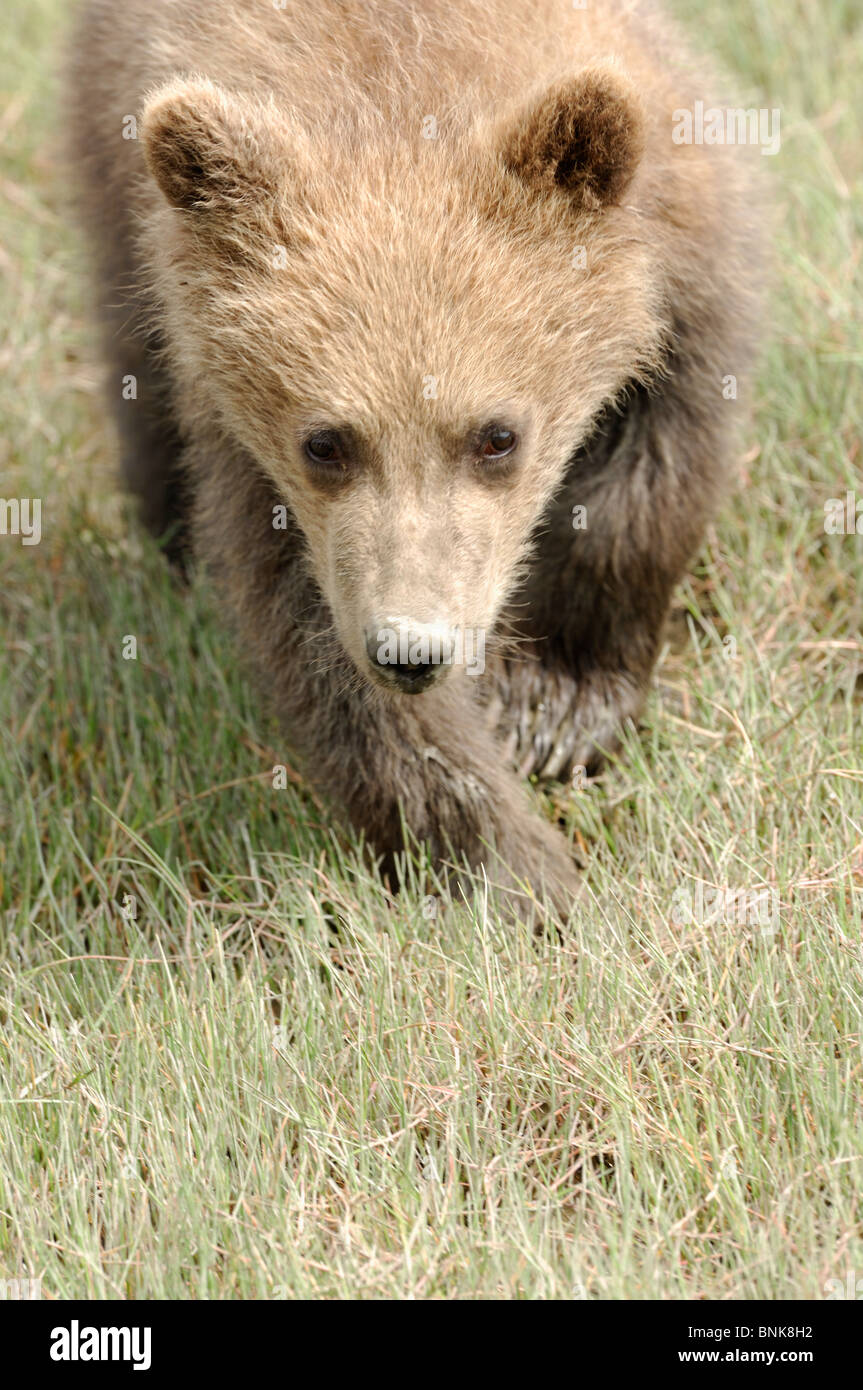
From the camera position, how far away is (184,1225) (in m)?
3.50

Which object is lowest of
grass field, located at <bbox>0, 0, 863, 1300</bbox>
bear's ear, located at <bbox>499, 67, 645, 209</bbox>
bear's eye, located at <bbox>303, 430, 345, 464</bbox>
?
grass field, located at <bbox>0, 0, 863, 1300</bbox>

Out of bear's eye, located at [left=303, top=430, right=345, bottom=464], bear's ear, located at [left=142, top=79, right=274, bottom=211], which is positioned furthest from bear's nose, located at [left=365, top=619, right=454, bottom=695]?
bear's ear, located at [left=142, top=79, right=274, bottom=211]

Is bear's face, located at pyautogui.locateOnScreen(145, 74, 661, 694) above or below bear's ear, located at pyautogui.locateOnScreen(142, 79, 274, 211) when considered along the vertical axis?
below

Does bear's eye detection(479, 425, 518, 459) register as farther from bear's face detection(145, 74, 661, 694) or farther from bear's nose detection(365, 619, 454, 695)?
bear's nose detection(365, 619, 454, 695)

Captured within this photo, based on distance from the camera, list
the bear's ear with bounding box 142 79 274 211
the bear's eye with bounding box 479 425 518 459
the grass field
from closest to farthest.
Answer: the grass field, the bear's ear with bounding box 142 79 274 211, the bear's eye with bounding box 479 425 518 459

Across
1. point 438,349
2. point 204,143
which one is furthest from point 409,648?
point 204,143

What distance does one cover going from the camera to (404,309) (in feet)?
12.6

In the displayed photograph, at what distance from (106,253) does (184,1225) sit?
3.56 m

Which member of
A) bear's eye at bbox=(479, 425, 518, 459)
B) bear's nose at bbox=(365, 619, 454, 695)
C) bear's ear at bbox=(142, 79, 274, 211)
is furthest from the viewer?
bear's eye at bbox=(479, 425, 518, 459)

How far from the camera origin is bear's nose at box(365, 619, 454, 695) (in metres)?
3.71

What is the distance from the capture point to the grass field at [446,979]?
3.43m

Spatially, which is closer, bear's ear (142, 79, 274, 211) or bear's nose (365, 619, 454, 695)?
bear's nose (365, 619, 454, 695)

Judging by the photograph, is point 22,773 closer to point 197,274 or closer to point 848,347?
point 197,274

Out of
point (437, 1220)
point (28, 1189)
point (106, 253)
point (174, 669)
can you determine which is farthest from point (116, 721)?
point (437, 1220)
